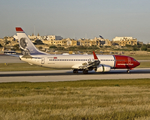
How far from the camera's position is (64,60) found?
140ft

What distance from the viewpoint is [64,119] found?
1201cm

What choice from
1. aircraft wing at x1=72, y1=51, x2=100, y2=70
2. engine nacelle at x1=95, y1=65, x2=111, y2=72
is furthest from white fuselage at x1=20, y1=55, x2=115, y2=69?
engine nacelle at x1=95, y1=65, x2=111, y2=72

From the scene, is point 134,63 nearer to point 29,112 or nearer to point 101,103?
point 101,103

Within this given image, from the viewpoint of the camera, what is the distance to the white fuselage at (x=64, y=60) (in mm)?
41469

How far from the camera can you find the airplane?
136ft

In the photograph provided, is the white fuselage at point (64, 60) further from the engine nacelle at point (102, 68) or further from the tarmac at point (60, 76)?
the engine nacelle at point (102, 68)

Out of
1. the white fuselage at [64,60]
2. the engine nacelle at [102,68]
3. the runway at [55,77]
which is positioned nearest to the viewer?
the runway at [55,77]

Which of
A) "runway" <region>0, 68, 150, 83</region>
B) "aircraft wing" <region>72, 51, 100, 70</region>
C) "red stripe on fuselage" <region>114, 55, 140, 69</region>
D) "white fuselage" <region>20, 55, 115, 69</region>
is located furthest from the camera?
"red stripe on fuselage" <region>114, 55, 140, 69</region>

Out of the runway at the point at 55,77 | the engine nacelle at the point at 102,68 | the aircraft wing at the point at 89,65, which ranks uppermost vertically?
the aircraft wing at the point at 89,65

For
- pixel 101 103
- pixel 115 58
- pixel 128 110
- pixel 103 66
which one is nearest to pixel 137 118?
pixel 128 110

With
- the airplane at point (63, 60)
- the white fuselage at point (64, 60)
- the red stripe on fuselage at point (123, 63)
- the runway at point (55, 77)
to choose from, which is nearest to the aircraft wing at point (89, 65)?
the airplane at point (63, 60)

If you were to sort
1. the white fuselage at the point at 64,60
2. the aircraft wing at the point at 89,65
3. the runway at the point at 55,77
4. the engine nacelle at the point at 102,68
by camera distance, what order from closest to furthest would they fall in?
the runway at the point at 55,77 < the white fuselage at the point at 64,60 < the engine nacelle at the point at 102,68 < the aircraft wing at the point at 89,65

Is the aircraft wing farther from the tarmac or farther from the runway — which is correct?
the runway

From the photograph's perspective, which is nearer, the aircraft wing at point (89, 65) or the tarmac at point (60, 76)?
the tarmac at point (60, 76)
